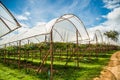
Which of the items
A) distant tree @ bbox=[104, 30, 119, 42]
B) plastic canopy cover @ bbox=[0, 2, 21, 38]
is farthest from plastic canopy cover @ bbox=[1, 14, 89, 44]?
distant tree @ bbox=[104, 30, 119, 42]

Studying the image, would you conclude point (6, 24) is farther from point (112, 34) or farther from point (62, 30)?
point (112, 34)

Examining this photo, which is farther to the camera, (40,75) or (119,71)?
(40,75)

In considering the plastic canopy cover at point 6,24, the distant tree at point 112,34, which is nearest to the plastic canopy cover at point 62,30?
the plastic canopy cover at point 6,24

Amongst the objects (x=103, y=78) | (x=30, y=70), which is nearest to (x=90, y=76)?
(x=103, y=78)

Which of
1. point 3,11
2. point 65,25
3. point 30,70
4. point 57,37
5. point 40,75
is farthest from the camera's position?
point 57,37

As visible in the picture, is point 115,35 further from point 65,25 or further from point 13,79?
point 13,79

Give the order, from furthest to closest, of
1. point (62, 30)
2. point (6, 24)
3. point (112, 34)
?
point (112, 34)
point (62, 30)
point (6, 24)

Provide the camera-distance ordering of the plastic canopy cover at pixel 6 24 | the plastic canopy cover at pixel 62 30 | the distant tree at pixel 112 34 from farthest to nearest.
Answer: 1. the distant tree at pixel 112 34
2. the plastic canopy cover at pixel 62 30
3. the plastic canopy cover at pixel 6 24

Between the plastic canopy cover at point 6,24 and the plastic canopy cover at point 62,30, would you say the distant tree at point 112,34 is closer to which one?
the plastic canopy cover at point 62,30

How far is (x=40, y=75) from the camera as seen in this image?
11781 mm

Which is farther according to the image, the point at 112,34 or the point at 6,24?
the point at 112,34

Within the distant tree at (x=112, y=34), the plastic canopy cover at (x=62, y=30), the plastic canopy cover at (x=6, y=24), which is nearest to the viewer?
the plastic canopy cover at (x=6, y=24)

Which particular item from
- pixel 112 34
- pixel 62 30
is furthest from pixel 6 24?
pixel 112 34

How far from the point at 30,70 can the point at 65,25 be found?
7.45 m
